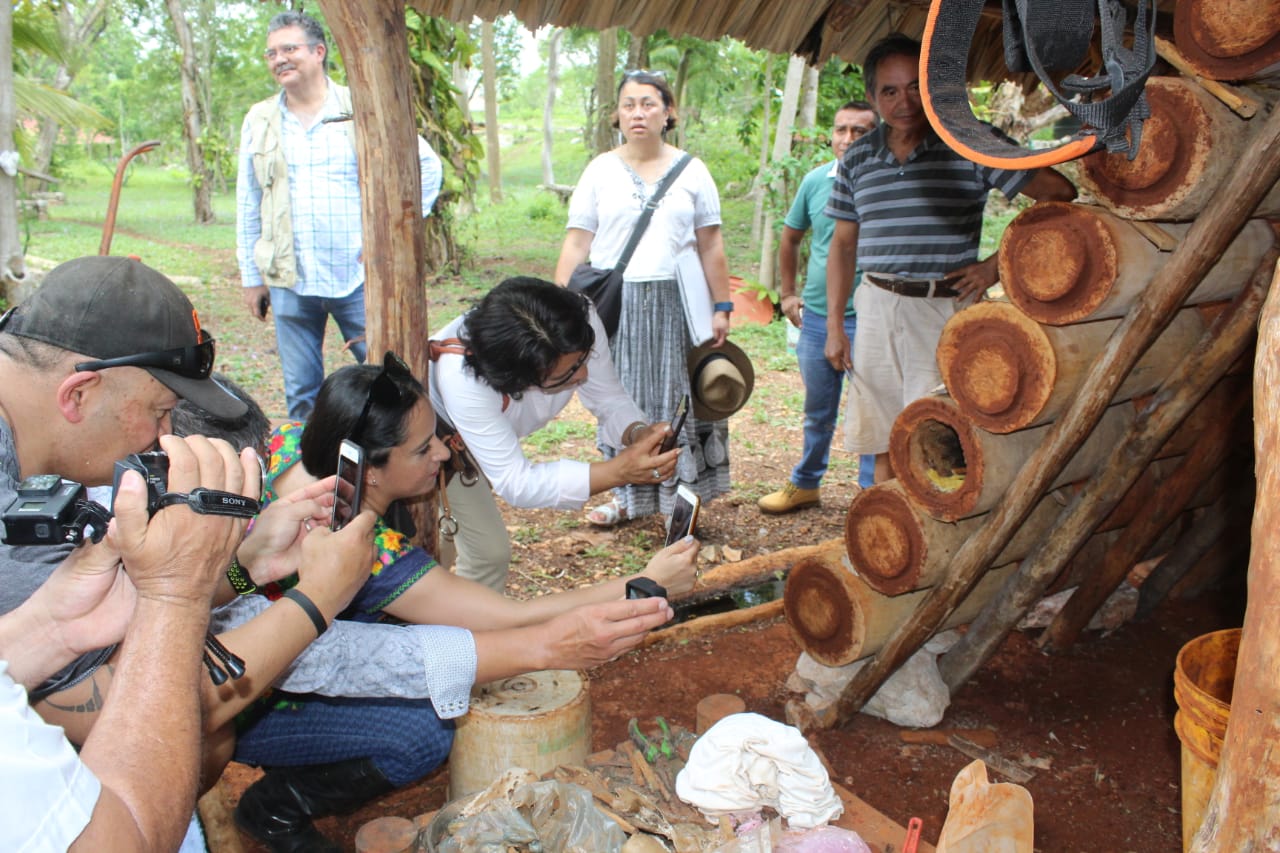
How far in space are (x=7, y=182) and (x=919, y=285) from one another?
6156 millimetres

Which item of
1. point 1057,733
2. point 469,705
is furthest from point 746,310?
point 469,705

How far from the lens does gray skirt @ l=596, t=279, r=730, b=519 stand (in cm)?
438

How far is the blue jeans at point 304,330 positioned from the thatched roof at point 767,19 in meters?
1.76

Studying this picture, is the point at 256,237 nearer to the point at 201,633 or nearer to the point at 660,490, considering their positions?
the point at 660,490

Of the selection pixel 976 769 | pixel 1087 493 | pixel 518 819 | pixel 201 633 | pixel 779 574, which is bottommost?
pixel 779 574

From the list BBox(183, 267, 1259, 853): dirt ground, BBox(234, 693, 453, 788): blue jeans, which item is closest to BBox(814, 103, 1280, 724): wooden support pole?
BBox(183, 267, 1259, 853): dirt ground

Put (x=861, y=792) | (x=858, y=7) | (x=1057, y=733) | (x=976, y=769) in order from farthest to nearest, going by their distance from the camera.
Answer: (x=858, y=7) < (x=1057, y=733) < (x=861, y=792) < (x=976, y=769)

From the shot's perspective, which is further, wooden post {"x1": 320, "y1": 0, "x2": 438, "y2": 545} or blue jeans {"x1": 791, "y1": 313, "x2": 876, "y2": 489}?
blue jeans {"x1": 791, "y1": 313, "x2": 876, "y2": 489}

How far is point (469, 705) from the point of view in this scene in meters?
2.41

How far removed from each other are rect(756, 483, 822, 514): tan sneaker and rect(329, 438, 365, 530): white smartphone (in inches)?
127

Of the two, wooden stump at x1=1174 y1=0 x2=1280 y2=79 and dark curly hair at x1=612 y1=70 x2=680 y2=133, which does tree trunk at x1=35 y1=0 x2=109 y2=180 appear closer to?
dark curly hair at x1=612 y1=70 x2=680 y2=133

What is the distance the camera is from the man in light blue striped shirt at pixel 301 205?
4500mm

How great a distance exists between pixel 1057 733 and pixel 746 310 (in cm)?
666

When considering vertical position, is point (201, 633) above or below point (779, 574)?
above
